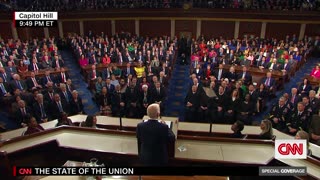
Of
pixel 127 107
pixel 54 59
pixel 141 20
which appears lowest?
pixel 127 107

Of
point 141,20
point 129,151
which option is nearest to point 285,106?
point 129,151

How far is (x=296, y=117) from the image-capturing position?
23.0 feet

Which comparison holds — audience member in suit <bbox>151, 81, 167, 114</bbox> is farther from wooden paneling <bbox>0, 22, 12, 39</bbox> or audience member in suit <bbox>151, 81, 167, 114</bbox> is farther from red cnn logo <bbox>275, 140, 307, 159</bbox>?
wooden paneling <bbox>0, 22, 12, 39</bbox>

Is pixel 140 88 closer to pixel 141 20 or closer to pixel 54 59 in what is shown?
pixel 54 59

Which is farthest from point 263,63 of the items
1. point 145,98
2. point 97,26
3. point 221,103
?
point 97,26

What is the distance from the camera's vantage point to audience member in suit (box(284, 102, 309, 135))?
22.7 ft

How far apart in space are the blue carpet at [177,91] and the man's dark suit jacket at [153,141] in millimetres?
5126

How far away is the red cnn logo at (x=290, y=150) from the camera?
3856 mm

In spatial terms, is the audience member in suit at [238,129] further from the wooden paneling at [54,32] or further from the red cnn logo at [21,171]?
the wooden paneling at [54,32]

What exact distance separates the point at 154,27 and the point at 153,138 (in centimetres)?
1648

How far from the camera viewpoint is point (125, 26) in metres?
19.1

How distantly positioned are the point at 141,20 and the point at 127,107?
11.8m

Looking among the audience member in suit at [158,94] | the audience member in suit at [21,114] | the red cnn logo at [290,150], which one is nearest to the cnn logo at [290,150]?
the red cnn logo at [290,150]

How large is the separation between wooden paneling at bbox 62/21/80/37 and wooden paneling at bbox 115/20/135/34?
254 cm
